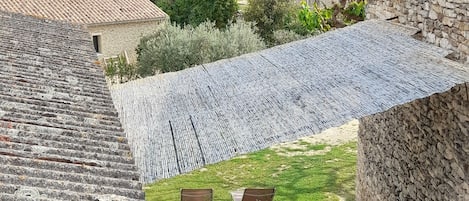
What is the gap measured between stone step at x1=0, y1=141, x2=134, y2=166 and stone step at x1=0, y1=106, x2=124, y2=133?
1.65 feet

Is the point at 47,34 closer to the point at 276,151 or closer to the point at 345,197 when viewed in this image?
the point at 345,197

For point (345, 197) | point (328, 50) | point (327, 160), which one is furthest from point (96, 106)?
point (327, 160)

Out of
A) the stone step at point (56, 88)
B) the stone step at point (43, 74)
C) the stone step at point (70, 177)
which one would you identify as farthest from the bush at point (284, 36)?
the stone step at point (70, 177)

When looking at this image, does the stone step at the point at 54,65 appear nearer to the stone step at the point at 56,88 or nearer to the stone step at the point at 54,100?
the stone step at the point at 56,88

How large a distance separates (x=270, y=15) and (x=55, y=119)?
74.6 ft

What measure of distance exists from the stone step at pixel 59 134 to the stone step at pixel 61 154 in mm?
198

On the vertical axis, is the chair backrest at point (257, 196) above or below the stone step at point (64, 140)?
below

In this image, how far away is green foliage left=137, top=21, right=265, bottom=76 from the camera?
21.1 meters

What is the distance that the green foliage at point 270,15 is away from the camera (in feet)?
87.1

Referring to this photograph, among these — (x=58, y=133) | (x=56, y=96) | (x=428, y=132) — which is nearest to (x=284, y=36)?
(x=428, y=132)

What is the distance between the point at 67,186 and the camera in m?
3.38

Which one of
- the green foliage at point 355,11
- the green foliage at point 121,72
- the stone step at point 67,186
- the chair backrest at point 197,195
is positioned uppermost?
the stone step at point 67,186

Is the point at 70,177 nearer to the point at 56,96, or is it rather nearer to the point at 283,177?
the point at 56,96

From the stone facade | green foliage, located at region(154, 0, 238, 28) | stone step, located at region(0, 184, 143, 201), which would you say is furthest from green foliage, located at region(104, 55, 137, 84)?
stone step, located at region(0, 184, 143, 201)
